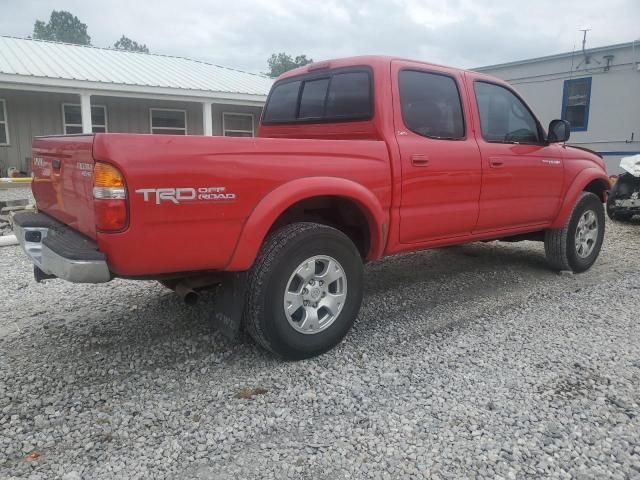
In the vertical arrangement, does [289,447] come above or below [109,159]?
below

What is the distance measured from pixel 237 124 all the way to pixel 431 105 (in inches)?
588

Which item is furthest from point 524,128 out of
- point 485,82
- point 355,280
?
point 355,280

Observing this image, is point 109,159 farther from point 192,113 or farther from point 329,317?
point 192,113

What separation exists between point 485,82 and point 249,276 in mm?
2898

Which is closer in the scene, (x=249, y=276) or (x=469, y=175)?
(x=249, y=276)

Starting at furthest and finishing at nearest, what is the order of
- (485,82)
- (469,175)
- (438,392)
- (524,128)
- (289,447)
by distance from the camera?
(524,128) → (485,82) → (469,175) → (438,392) → (289,447)

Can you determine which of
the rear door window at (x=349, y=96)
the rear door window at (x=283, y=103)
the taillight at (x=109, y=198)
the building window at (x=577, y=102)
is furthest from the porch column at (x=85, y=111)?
the building window at (x=577, y=102)

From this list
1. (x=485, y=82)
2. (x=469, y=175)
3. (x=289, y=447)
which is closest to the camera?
(x=289, y=447)

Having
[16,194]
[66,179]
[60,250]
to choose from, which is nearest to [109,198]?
[60,250]

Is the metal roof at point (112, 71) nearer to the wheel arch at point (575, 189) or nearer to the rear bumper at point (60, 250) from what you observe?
the rear bumper at point (60, 250)

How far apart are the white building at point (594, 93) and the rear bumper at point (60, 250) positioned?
13.9 metres

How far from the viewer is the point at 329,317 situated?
348 centimetres

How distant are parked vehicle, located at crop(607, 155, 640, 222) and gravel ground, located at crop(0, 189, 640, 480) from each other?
501 cm

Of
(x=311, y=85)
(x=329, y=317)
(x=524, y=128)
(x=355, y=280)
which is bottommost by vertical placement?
(x=329, y=317)
